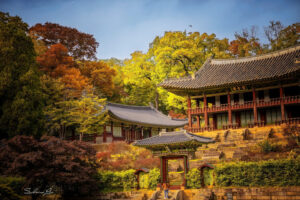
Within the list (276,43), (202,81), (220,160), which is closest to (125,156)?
(220,160)

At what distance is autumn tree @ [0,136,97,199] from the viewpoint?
19422mm

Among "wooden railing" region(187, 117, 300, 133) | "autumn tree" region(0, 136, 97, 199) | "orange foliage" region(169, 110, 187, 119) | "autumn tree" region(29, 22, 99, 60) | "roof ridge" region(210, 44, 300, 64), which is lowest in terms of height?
"autumn tree" region(0, 136, 97, 199)

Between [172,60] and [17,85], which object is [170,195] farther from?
[172,60]

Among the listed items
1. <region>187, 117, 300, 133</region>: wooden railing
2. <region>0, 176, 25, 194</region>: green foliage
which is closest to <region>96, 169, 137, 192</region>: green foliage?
<region>0, 176, 25, 194</region>: green foliage

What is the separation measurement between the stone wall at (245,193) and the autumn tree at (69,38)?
2805 cm

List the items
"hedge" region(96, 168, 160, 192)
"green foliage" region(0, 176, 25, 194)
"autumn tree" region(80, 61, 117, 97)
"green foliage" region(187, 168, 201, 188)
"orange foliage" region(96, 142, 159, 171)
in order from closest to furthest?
1. "green foliage" region(0, 176, 25, 194)
2. "green foliage" region(187, 168, 201, 188)
3. "hedge" region(96, 168, 160, 192)
4. "orange foliage" region(96, 142, 159, 171)
5. "autumn tree" region(80, 61, 117, 97)

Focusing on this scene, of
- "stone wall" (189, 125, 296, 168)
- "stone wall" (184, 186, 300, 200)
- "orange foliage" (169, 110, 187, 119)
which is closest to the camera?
"stone wall" (184, 186, 300, 200)

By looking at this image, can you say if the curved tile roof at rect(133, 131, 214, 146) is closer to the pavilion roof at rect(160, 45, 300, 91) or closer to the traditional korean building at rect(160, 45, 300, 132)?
the traditional korean building at rect(160, 45, 300, 132)

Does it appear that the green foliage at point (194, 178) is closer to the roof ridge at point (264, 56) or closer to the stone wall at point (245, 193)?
the stone wall at point (245, 193)

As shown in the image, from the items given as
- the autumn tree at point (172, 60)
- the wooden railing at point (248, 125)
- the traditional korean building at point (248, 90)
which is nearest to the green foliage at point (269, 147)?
the wooden railing at point (248, 125)

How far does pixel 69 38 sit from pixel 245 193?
1227 inches

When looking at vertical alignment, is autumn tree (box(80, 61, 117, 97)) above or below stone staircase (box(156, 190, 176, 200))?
above

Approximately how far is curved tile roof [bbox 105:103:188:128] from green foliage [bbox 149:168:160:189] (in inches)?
538

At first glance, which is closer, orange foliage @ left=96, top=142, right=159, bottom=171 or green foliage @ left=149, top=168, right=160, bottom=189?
green foliage @ left=149, top=168, right=160, bottom=189
